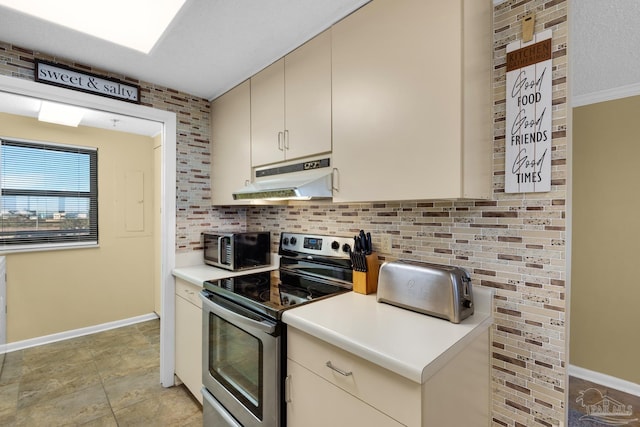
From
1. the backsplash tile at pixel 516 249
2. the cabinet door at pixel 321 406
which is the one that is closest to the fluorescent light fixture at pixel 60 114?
the cabinet door at pixel 321 406

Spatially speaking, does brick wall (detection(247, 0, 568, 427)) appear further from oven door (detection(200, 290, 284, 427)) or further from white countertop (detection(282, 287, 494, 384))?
oven door (detection(200, 290, 284, 427))

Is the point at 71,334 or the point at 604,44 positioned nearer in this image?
the point at 604,44

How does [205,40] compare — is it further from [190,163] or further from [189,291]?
[189,291]

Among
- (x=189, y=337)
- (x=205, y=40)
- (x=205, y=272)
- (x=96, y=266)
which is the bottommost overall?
(x=189, y=337)

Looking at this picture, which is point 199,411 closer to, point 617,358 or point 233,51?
point 233,51

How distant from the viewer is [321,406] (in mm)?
1161

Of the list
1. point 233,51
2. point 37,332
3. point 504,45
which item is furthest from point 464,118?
point 37,332

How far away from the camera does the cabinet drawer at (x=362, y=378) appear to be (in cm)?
90

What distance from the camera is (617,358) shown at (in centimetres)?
237

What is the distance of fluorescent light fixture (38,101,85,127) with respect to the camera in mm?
2598

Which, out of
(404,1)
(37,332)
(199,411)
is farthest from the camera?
(37,332)

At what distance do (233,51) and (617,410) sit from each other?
3.54 metres

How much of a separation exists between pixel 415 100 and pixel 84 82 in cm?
209

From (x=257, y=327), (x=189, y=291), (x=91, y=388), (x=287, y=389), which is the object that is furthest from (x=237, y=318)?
(x=91, y=388)
